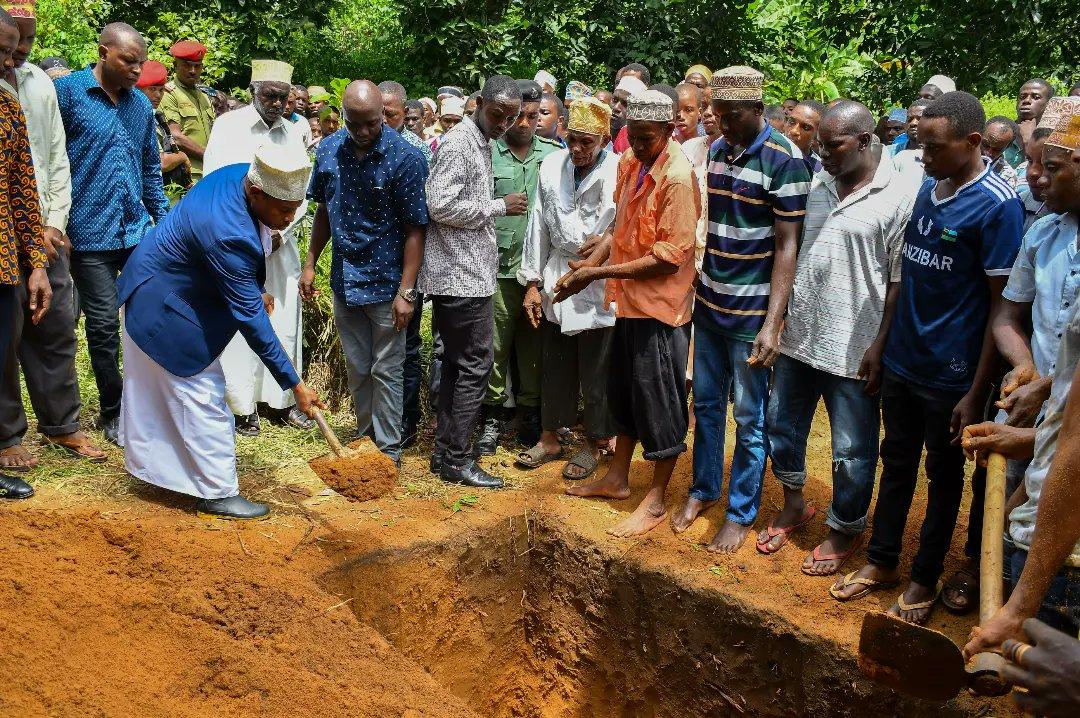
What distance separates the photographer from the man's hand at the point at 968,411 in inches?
146

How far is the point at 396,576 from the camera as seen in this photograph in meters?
4.64

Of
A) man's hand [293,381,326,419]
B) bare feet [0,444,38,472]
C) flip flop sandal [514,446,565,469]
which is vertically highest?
man's hand [293,381,326,419]

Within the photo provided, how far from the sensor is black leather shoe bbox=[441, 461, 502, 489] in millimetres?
5402

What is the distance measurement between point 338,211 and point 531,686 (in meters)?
3.01

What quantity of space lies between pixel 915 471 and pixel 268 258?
401 cm

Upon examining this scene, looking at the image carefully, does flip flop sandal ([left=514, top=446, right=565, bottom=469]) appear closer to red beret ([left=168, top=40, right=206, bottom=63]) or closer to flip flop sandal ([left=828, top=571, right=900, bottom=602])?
flip flop sandal ([left=828, top=571, right=900, bottom=602])

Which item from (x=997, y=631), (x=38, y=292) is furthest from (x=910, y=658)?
(x=38, y=292)

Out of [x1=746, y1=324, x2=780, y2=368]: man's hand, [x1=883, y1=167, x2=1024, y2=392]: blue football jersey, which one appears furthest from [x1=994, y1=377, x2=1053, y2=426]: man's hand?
[x1=746, y1=324, x2=780, y2=368]: man's hand

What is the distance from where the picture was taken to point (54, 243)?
4.86 m

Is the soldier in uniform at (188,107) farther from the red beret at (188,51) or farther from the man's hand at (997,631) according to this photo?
the man's hand at (997,631)

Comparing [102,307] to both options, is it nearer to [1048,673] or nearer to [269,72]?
[269,72]

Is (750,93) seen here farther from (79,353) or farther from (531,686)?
(79,353)

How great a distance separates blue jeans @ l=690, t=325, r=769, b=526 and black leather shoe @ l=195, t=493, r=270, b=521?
2369mm

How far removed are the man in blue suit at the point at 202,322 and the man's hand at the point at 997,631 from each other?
3.05m
